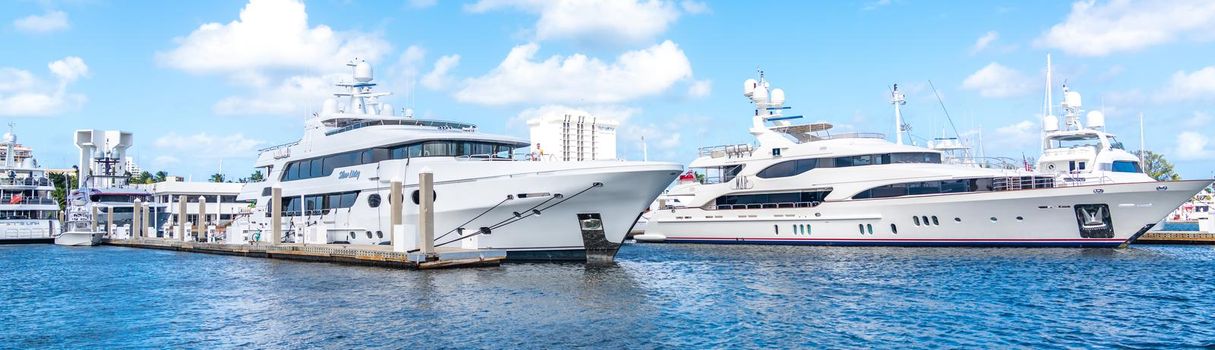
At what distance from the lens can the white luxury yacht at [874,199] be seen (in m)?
36.5

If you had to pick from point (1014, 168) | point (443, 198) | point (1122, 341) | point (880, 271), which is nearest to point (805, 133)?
point (1014, 168)

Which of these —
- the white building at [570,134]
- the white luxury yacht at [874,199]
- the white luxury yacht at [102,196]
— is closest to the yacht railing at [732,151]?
the white luxury yacht at [874,199]

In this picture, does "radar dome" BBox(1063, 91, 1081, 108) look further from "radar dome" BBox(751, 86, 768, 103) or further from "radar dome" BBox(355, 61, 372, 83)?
"radar dome" BBox(355, 61, 372, 83)

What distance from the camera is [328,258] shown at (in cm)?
3200

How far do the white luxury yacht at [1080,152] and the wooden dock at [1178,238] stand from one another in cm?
347

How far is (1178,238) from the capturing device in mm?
45250

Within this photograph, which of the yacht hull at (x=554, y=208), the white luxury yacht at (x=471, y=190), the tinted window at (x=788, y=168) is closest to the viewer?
the yacht hull at (x=554, y=208)

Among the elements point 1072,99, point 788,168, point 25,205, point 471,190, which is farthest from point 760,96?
point 25,205

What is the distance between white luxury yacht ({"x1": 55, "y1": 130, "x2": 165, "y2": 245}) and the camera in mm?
57500

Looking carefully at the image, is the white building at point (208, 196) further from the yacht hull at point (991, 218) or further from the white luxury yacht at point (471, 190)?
the yacht hull at point (991, 218)

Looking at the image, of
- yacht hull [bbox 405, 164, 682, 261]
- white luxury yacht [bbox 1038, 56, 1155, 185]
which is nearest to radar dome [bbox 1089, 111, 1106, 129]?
white luxury yacht [bbox 1038, 56, 1155, 185]

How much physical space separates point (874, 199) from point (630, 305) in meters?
24.7

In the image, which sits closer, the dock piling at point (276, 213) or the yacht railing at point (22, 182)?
the dock piling at point (276, 213)

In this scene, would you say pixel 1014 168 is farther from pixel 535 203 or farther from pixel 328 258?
pixel 328 258
